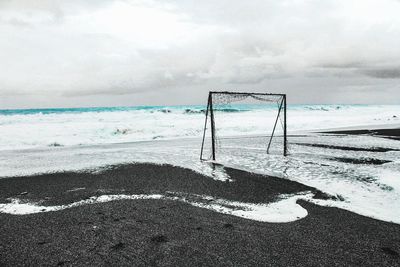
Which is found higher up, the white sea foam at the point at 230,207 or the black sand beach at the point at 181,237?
the black sand beach at the point at 181,237

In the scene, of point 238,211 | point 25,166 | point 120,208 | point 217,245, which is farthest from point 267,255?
point 25,166

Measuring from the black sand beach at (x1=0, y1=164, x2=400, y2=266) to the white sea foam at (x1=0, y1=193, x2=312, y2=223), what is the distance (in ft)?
0.80

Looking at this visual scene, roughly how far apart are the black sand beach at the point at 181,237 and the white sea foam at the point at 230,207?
0.24 metres

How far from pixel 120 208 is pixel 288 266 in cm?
366

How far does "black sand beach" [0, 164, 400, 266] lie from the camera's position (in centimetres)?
396

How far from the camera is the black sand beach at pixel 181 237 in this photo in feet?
13.0

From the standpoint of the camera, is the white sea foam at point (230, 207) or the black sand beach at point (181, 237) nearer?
the black sand beach at point (181, 237)

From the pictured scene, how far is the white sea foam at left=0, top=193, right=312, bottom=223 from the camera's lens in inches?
230

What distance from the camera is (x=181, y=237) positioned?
4648 millimetres

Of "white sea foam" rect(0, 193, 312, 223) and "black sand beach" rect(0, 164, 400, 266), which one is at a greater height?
"black sand beach" rect(0, 164, 400, 266)

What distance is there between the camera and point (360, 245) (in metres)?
4.45

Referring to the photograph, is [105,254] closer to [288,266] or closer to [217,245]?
[217,245]

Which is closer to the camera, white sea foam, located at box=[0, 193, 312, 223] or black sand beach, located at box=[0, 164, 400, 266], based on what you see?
black sand beach, located at box=[0, 164, 400, 266]

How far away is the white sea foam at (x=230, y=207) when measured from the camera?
5844 millimetres
